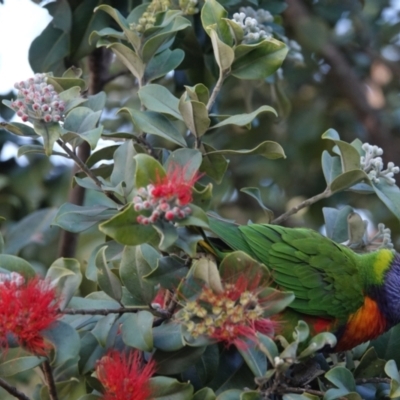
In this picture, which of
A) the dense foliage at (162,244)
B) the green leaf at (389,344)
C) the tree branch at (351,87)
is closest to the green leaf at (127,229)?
the dense foliage at (162,244)

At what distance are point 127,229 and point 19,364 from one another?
40 centimetres

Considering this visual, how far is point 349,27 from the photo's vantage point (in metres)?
4.06

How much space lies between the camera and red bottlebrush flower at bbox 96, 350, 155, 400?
4.70ft

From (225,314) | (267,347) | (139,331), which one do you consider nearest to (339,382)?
(267,347)

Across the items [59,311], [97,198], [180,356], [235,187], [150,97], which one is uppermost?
[150,97]

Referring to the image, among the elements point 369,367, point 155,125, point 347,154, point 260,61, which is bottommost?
point 369,367

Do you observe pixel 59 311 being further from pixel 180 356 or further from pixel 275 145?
pixel 275 145

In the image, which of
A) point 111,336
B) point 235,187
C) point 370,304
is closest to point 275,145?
point 111,336

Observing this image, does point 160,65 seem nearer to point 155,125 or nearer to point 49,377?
point 155,125

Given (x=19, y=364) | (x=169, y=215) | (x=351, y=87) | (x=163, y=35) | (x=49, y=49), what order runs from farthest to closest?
(x=351, y=87), (x=49, y=49), (x=163, y=35), (x=19, y=364), (x=169, y=215)

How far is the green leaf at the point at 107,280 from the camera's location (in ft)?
4.97

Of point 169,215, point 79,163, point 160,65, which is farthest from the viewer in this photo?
point 160,65

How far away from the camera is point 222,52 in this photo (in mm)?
1683

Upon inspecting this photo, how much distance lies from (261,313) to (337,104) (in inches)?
116
